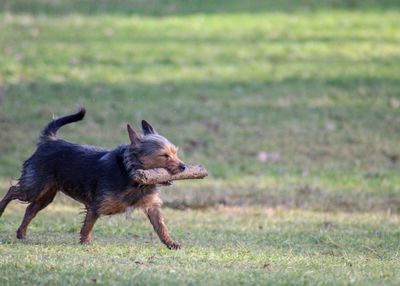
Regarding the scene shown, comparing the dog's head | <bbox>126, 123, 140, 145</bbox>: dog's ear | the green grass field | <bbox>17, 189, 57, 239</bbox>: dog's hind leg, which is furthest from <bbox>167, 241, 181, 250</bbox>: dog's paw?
<bbox>17, 189, 57, 239</bbox>: dog's hind leg

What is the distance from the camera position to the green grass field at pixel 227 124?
895cm

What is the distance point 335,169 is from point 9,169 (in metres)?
5.44

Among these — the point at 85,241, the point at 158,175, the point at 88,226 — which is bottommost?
the point at 85,241

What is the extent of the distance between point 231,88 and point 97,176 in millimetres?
11098

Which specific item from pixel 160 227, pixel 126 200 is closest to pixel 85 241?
pixel 126 200

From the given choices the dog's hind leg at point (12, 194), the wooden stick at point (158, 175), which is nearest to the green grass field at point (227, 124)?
the dog's hind leg at point (12, 194)

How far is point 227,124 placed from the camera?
18.8 meters

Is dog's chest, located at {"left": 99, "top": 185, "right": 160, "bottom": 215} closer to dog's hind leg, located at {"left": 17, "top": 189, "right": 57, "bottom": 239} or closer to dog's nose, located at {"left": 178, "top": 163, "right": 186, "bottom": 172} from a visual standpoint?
dog's nose, located at {"left": 178, "top": 163, "right": 186, "bottom": 172}

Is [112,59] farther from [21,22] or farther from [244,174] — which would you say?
[244,174]

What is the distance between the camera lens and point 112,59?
73.1 feet

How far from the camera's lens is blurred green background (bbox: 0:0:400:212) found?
16.1 m

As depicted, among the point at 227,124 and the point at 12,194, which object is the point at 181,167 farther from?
the point at 227,124

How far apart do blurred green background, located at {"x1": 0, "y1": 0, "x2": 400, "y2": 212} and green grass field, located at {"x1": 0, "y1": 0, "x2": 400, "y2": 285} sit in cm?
5

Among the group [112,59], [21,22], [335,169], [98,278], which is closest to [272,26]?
[112,59]
